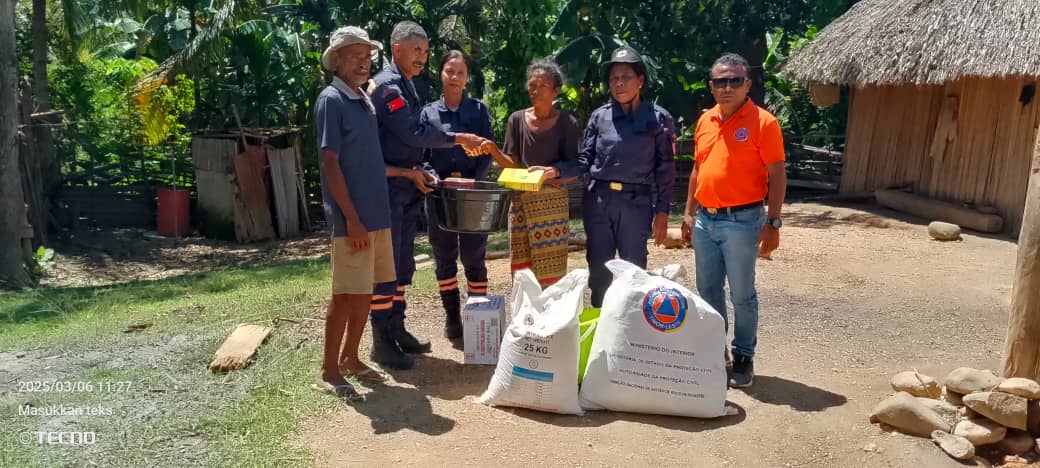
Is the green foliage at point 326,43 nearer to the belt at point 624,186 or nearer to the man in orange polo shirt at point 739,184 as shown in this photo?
the belt at point 624,186

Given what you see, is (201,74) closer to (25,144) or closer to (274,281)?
(25,144)

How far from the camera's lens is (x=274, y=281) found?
816 cm

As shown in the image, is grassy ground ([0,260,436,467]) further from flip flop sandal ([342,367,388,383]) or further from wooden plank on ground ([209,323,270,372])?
flip flop sandal ([342,367,388,383])

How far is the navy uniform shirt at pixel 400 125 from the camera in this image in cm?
464

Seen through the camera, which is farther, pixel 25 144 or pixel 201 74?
pixel 201 74

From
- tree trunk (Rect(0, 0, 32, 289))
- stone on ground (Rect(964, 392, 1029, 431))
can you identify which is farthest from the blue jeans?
tree trunk (Rect(0, 0, 32, 289))

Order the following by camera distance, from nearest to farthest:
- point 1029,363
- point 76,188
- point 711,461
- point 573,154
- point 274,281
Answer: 1. point 711,461
2. point 1029,363
3. point 573,154
4. point 274,281
5. point 76,188

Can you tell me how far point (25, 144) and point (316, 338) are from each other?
Result: 830 centimetres

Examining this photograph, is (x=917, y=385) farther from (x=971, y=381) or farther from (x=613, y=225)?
(x=613, y=225)

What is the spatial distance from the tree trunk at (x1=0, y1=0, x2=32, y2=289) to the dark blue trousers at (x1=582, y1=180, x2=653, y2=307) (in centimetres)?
737

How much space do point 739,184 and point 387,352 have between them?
218 centimetres

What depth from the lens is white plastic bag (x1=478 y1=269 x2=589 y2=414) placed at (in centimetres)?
407

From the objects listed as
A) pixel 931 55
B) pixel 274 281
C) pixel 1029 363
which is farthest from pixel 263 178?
pixel 1029 363

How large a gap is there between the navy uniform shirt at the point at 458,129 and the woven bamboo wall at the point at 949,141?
8.05 meters
